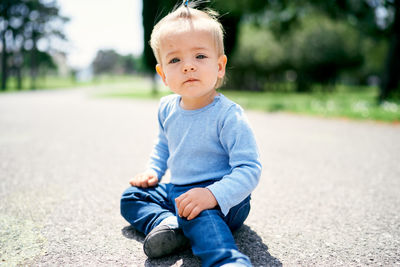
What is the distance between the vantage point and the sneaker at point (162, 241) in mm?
1350

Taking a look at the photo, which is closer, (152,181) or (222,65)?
(222,65)

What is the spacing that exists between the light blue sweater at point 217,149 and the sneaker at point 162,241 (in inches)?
10.2

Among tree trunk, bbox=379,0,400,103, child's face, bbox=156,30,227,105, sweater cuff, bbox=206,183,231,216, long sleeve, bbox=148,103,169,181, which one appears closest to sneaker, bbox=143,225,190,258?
sweater cuff, bbox=206,183,231,216

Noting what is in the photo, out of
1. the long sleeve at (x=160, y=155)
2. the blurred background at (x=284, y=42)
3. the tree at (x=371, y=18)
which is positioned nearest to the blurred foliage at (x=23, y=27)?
the blurred background at (x=284, y=42)

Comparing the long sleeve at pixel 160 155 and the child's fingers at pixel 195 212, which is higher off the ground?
the long sleeve at pixel 160 155

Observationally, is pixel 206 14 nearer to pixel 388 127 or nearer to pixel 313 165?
pixel 313 165

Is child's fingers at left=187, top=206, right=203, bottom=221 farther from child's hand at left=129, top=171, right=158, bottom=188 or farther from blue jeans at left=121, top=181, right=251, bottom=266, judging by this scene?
child's hand at left=129, top=171, right=158, bottom=188

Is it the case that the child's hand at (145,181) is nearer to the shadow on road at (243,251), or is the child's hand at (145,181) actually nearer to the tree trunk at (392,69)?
the shadow on road at (243,251)

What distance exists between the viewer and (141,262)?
54.1 inches

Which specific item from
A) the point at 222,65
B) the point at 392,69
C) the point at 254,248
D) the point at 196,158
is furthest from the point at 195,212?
the point at 392,69

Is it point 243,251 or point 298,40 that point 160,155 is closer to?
point 243,251

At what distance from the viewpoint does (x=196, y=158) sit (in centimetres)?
155

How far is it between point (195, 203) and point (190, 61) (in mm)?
671

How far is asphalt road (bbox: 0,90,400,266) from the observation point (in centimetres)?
145
